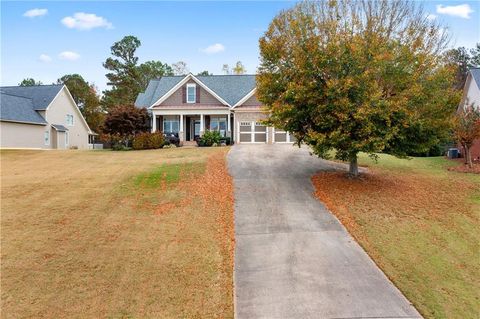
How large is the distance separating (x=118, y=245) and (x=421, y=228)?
845 centimetres

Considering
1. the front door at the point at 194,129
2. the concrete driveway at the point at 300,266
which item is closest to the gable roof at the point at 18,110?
the front door at the point at 194,129

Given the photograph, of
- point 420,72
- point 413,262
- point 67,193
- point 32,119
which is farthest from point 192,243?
point 32,119

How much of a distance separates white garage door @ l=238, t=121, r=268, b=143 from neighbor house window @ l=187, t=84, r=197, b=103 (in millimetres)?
4710

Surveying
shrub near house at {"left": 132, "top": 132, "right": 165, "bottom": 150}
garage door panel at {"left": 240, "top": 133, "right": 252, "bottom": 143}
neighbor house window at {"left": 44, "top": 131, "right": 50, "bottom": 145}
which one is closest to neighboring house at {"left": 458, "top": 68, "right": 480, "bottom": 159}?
garage door panel at {"left": 240, "top": 133, "right": 252, "bottom": 143}

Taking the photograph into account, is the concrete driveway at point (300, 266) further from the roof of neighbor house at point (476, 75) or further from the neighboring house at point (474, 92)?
the roof of neighbor house at point (476, 75)

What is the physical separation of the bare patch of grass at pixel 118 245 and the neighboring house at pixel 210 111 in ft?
47.5

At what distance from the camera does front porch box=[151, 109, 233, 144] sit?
101 ft

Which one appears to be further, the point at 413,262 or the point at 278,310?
the point at 413,262

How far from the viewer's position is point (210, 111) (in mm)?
30641

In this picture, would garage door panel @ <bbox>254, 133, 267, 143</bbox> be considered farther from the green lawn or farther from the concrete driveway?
the concrete driveway

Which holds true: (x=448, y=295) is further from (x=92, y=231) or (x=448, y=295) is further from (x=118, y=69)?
(x=118, y=69)

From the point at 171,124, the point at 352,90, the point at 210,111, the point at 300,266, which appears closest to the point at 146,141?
the point at 171,124

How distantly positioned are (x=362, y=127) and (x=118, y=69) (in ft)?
180

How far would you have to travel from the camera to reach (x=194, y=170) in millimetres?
16984
